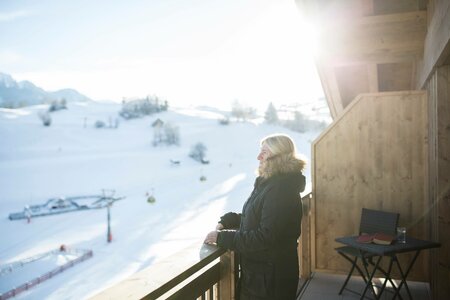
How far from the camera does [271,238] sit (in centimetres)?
156

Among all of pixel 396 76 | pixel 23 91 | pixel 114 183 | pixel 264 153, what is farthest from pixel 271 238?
pixel 23 91

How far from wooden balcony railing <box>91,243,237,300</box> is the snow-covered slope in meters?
19.0

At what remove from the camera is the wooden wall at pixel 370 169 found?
3549 millimetres

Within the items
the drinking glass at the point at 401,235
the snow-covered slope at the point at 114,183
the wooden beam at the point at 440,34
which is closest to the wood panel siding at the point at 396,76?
the wooden beam at the point at 440,34

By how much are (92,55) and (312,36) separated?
131 metres

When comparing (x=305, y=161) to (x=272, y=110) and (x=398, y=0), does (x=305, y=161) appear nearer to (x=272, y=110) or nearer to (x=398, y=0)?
(x=398, y=0)

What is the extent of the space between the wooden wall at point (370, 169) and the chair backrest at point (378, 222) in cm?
29

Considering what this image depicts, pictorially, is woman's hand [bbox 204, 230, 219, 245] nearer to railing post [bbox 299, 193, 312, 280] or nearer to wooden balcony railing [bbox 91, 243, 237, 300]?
wooden balcony railing [bbox 91, 243, 237, 300]

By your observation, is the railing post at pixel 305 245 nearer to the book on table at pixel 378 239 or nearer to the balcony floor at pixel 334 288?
the balcony floor at pixel 334 288

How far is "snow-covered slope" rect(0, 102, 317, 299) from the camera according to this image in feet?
83.4

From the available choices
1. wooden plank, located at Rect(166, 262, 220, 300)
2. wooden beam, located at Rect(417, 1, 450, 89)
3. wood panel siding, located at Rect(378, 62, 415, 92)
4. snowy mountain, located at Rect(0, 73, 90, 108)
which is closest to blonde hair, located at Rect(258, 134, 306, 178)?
wooden plank, located at Rect(166, 262, 220, 300)

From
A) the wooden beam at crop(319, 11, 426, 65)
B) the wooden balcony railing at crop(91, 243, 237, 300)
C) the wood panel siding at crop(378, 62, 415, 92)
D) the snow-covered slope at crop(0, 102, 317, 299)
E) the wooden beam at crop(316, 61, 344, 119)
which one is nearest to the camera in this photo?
the wooden balcony railing at crop(91, 243, 237, 300)

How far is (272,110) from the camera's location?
68.9 metres

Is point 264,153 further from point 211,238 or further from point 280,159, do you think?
point 211,238
